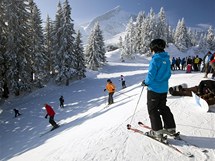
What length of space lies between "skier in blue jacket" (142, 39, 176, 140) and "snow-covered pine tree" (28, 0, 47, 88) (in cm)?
3052

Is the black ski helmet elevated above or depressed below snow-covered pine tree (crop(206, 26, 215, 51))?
below

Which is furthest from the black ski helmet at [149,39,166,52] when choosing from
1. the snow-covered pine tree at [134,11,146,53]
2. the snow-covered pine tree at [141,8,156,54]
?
the snow-covered pine tree at [134,11,146,53]

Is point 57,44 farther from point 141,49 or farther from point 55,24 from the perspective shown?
point 141,49

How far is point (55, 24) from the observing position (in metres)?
38.2

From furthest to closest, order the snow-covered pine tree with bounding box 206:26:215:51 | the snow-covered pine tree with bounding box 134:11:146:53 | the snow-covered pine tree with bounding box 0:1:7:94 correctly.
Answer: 1. the snow-covered pine tree with bounding box 206:26:215:51
2. the snow-covered pine tree with bounding box 134:11:146:53
3. the snow-covered pine tree with bounding box 0:1:7:94

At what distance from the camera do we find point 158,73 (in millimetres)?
4180

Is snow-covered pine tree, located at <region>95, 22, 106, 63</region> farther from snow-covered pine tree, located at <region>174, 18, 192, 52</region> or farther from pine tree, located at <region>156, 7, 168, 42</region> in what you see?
snow-covered pine tree, located at <region>174, 18, 192, 52</region>

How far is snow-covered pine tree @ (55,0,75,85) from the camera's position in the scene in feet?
115

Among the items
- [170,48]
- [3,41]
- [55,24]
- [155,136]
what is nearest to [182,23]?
[170,48]

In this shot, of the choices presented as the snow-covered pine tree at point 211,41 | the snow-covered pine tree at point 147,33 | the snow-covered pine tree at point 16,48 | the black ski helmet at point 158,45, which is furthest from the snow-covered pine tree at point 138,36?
the black ski helmet at point 158,45

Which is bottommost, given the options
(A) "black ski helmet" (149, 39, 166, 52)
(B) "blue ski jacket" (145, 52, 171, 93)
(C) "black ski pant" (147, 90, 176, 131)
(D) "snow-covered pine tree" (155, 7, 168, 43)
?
(C) "black ski pant" (147, 90, 176, 131)

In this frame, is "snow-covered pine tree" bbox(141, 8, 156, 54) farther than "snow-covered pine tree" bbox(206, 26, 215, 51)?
No

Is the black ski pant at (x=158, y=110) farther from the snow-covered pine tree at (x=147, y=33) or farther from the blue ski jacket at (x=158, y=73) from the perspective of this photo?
the snow-covered pine tree at (x=147, y=33)

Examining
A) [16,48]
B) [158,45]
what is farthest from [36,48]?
[158,45]
